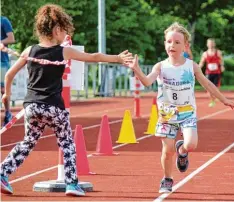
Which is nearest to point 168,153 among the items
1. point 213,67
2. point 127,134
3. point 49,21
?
point 49,21

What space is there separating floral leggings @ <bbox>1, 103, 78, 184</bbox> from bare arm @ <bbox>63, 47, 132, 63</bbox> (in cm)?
54

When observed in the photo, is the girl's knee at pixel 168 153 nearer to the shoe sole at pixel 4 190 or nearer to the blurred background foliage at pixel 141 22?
the shoe sole at pixel 4 190

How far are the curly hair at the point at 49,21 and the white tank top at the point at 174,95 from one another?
1.23m

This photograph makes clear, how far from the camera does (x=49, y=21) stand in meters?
9.91

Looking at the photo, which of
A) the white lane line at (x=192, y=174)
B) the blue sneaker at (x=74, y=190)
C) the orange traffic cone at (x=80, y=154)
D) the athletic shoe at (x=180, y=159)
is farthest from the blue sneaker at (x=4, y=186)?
the orange traffic cone at (x=80, y=154)

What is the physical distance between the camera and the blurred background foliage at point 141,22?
48906mm

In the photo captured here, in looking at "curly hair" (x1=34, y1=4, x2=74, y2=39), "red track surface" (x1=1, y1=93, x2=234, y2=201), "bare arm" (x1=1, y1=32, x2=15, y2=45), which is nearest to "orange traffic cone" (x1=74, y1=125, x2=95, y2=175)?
"red track surface" (x1=1, y1=93, x2=234, y2=201)

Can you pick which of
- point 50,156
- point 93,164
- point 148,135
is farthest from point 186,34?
point 148,135

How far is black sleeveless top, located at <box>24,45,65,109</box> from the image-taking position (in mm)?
9859

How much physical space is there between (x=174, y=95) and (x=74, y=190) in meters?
1.52

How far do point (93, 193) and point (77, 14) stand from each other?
45.7 metres

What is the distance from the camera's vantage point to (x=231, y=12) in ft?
240

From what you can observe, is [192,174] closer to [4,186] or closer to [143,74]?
[143,74]

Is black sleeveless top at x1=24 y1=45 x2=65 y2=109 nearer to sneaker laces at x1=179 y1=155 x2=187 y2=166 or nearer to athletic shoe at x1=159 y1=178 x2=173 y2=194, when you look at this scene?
athletic shoe at x1=159 y1=178 x2=173 y2=194
